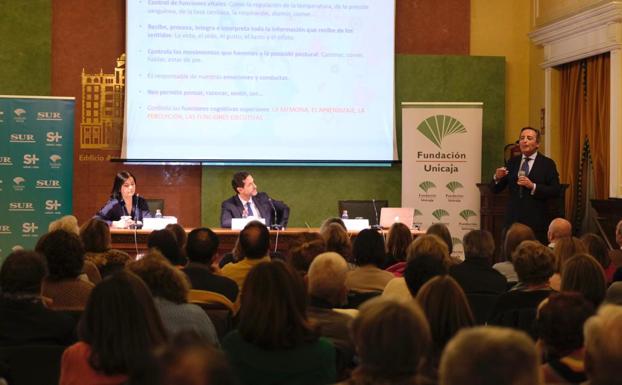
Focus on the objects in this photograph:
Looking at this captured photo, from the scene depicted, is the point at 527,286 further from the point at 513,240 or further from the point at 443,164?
the point at 443,164

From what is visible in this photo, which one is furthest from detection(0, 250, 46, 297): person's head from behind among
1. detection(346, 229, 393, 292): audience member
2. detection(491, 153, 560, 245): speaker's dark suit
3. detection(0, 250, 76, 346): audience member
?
detection(491, 153, 560, 245): speaker's dark suit

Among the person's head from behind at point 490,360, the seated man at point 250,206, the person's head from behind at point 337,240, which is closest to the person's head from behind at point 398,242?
the person's head from behind at point 337,240

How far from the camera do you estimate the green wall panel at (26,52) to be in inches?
389

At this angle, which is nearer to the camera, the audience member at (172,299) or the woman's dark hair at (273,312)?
the woman's dark hair at (273,312)

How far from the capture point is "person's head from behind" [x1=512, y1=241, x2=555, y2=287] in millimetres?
4141

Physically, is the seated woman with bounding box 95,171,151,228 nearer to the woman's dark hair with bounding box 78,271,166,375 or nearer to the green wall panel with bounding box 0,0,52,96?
the green wall panel with bounding box 0,0,52,96

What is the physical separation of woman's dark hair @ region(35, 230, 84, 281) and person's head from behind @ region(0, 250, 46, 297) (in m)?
0.51

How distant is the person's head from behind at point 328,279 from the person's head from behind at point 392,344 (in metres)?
1.52

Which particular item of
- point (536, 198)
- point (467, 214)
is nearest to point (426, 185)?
point (467, 214)

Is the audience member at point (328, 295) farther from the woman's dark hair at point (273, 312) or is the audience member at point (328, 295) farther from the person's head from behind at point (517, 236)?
the person's head from behind at point (517, 236)

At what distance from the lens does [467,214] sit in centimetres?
992

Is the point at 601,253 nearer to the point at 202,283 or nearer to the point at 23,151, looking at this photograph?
the point at 202,283

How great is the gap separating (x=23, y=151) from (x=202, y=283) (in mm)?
5502

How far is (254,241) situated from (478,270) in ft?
3.94
